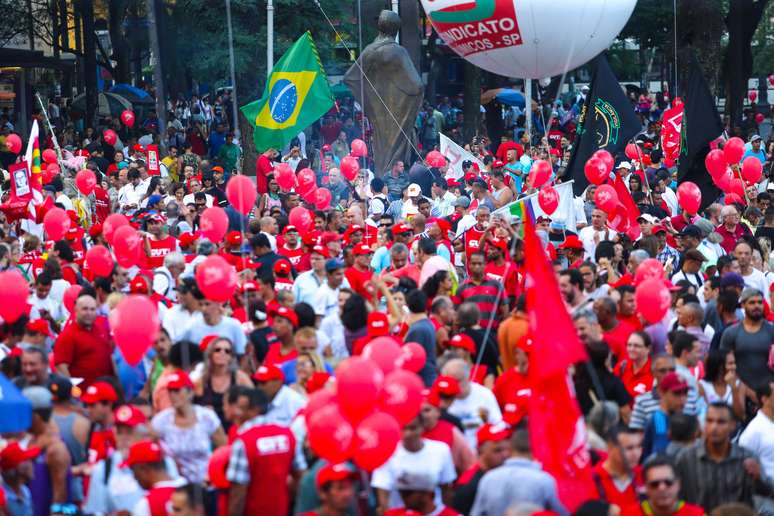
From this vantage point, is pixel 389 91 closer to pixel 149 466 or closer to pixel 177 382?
pixel 177 382

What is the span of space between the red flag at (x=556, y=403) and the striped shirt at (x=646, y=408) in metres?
1.32

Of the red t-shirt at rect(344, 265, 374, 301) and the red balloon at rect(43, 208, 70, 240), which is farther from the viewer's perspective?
the red balloon at rect(43, 208, 70, 240)

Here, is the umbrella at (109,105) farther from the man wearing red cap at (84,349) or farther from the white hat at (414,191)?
the man wearing red cap at (84,349)

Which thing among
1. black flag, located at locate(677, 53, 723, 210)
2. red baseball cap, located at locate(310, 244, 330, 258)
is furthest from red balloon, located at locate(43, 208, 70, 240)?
black flag, located at locate(677, 53, 723, 210)

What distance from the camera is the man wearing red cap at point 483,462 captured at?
7.15 m

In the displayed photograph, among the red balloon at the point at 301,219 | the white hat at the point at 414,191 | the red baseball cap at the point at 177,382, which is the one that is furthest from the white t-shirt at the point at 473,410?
the white hat at the point at 414,191

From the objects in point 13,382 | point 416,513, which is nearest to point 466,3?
point 13,382

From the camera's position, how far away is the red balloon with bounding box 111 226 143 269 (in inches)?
469

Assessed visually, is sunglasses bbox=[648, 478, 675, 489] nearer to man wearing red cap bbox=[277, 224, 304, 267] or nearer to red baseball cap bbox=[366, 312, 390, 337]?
red baseball cap bbox=[366, 312, 390, 337]

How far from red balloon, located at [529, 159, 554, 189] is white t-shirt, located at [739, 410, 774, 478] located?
8.57 meters

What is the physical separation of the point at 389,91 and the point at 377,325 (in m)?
14.1

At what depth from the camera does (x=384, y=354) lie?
307 inches

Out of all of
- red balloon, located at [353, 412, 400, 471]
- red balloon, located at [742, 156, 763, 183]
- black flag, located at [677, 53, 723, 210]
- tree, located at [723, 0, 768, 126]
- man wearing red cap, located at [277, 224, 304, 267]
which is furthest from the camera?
tree, located at [723, 0, 768, 126]

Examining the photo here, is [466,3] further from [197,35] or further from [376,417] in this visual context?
[197,35]
